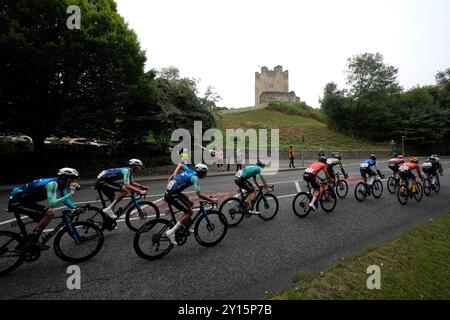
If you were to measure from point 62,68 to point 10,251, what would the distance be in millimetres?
13180

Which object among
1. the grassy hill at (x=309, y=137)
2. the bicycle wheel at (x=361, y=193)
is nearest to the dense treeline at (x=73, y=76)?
the bicycle wheel at (x=361, y=193)

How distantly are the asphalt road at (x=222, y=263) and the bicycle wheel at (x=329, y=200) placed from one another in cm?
61

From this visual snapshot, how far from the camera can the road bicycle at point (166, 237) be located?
5.21m

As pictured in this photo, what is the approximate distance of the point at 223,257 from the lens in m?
5.31

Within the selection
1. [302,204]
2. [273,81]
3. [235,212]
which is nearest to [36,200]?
[235,212]

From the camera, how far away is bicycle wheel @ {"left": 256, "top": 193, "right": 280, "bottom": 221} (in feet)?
26.3

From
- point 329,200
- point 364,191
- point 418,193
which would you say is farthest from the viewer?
point 418,193

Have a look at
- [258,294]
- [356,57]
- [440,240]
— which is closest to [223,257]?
[258,294]

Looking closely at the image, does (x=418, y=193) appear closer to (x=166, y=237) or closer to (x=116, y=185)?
(x=166, y=237)

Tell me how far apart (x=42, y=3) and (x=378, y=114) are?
45.4 m

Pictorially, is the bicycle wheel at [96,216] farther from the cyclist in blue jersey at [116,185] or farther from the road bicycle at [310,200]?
the road bicycle at [310,200]

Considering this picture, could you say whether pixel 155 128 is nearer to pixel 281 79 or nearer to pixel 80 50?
pixel 80 50

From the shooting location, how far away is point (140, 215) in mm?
7285
